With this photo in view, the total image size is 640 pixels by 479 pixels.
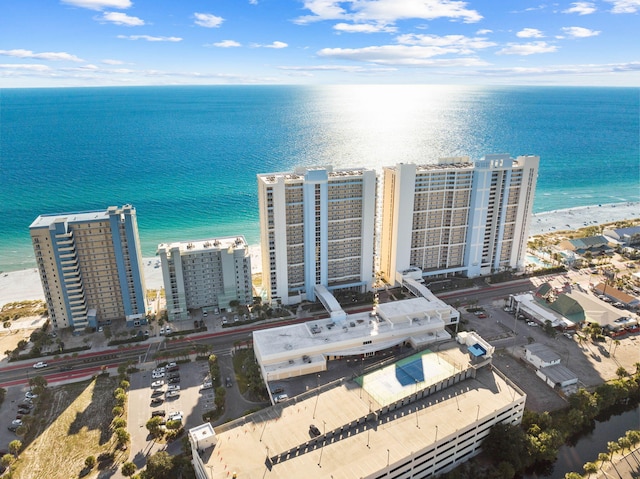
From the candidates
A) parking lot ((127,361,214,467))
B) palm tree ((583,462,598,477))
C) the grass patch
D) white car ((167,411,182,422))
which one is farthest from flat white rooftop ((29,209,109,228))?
palm tree ((583,462,598,477))

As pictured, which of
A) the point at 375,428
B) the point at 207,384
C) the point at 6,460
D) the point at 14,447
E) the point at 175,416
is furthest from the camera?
the point at 207,384

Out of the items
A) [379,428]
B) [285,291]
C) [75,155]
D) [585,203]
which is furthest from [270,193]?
[75,155]

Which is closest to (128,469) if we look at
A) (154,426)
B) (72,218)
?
(154,426)

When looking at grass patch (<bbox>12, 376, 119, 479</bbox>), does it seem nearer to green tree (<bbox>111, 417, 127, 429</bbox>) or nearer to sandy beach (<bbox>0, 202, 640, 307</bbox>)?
green tree (<bbox>111, 417, 127, 429</bbox>)

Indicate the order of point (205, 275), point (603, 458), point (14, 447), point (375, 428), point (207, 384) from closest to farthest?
1. point (375, 428)
2. point (603, 458)
3. point (14, 447)
4. point (207, 384)
5. point (205, 275)

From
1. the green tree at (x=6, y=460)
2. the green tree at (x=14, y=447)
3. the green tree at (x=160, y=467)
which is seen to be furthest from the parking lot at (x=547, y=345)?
the green tree at (x=6, y=460)

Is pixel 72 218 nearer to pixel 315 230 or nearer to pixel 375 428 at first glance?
pixel 315 230

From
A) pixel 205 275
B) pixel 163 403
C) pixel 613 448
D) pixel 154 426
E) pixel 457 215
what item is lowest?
pixel 163 403
